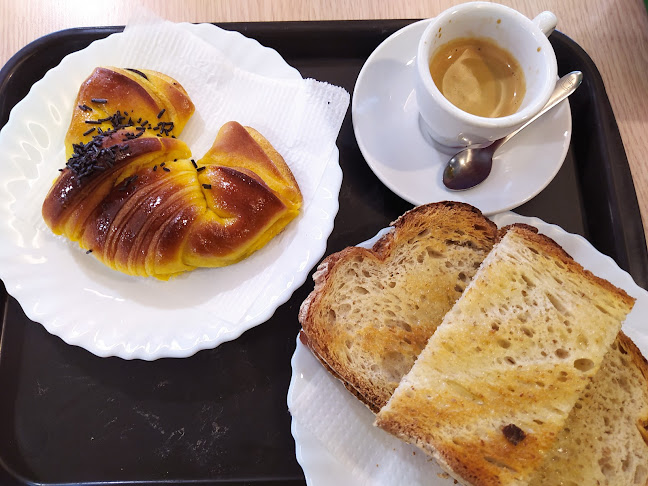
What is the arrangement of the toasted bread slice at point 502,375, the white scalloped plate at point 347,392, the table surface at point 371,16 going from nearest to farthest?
the toasted bread slice at point 502,375 < the white scalloped plate at point 347,392 < the table surface at point 371,16

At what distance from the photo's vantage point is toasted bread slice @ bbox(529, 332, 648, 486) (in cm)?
94

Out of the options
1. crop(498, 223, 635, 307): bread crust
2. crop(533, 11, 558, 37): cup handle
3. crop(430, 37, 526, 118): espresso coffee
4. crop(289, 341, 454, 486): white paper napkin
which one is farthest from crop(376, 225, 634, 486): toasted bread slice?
crop(533, 11, 558, 37): cup handle

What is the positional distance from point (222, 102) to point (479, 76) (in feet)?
2.15

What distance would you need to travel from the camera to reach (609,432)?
0.97 meters

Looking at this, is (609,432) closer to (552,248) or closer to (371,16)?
(552,248)

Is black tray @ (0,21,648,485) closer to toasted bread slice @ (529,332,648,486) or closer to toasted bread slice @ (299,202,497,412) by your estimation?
toasted bread slice @ (299,202,497,412)

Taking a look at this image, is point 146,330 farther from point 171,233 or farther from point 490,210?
point 490,210

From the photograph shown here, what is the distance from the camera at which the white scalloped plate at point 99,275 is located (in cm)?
107

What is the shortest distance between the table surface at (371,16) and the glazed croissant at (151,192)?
0.45 metres

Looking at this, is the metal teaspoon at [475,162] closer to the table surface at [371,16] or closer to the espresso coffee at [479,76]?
the espresso coffee at [479,76]

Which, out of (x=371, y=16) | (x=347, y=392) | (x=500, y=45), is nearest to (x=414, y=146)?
(x=500, y=45)

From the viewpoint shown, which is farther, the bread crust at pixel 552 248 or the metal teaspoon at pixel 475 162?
the metal teaspoon at pixel 475 162

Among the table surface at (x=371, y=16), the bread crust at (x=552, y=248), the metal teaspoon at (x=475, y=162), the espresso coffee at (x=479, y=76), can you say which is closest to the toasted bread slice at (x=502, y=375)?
the bread crust at (x=552, y=248)

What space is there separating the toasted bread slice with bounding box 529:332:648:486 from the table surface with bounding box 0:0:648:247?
80cm
